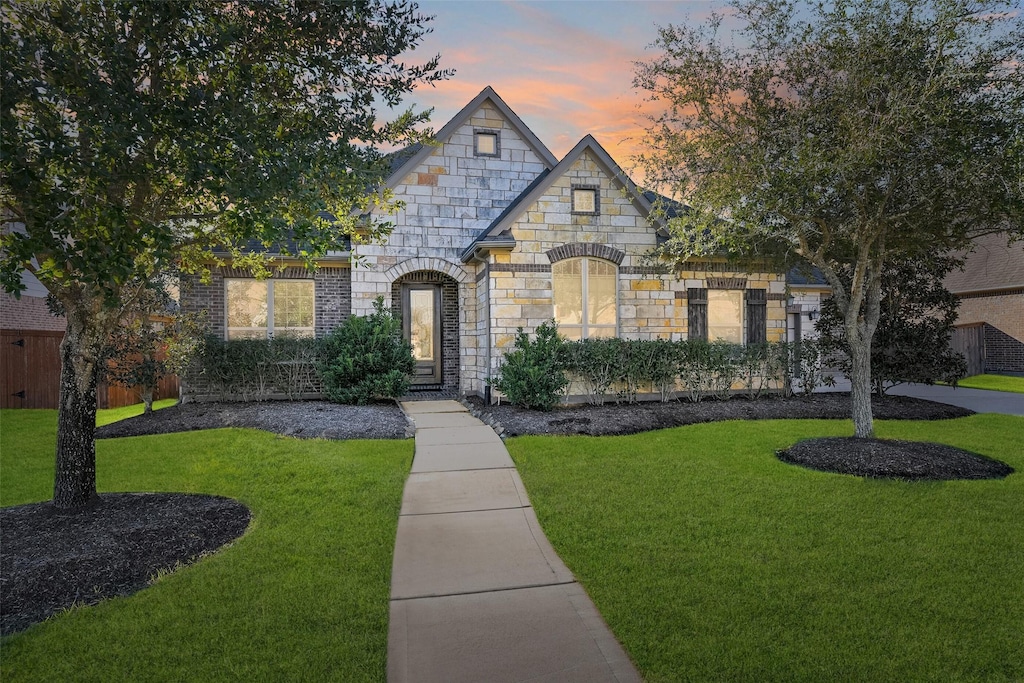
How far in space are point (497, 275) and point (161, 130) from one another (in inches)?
315

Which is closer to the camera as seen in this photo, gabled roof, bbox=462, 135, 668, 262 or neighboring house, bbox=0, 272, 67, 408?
gabled roof, bbox=462, 135, 668, 262

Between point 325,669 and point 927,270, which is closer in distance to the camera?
point 325,669

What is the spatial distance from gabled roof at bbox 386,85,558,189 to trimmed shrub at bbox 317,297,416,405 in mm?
3508

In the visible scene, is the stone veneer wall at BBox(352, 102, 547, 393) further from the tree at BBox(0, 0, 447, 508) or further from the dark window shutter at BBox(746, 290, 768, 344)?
the tree at BBox(0, 0, 447, 508)

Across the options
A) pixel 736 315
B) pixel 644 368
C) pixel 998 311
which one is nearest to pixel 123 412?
pixel 644 368

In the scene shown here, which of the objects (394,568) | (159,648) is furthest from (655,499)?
(159,648)

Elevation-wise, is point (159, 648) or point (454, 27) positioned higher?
point (454, 27)

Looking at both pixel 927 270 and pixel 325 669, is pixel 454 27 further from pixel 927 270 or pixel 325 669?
pixel 927 270

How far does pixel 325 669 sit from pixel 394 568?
1.40 m

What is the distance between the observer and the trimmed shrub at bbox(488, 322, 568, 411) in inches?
447

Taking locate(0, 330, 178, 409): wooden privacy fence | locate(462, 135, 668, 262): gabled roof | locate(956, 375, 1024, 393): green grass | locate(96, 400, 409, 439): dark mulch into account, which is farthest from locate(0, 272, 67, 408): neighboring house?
locate(956, 375, 1024, 393): green grass

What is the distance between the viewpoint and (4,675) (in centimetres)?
330

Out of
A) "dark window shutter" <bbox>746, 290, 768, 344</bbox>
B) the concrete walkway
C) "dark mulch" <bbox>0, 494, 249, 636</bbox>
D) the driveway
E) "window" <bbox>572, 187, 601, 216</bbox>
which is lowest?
the concrete walkway

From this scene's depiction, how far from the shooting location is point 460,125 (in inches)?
591
